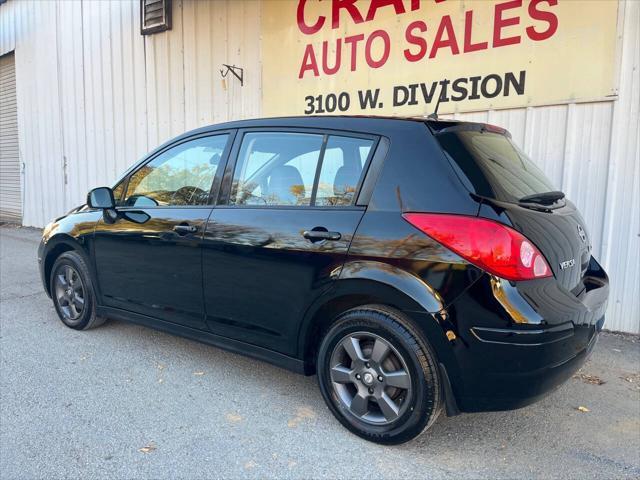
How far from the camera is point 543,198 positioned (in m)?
2.77

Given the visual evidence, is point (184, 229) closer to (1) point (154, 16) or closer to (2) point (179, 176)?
(2) point (179, 176)

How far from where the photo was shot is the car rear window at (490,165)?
2514 millimetres

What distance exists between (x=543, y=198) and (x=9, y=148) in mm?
13589

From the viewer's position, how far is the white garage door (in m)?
12.3

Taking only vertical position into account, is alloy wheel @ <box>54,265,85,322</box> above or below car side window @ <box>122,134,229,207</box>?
below

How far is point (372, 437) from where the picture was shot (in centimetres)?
273

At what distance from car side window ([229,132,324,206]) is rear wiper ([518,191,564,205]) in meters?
1.19

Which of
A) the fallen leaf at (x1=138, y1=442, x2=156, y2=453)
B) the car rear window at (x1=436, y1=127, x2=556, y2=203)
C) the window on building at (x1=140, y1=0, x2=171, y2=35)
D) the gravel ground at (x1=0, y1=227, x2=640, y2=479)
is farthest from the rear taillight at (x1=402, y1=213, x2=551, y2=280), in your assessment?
the window on building at (x1=140, y1=0, x2=171, y2=35)

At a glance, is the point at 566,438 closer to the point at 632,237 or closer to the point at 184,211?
the point at 632,237

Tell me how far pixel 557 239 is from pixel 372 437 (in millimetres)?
1436

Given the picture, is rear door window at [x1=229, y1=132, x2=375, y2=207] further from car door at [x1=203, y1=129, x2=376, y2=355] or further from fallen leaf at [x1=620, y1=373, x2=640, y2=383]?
fallen leaf at [x1=620, y1=373, x2=640, y2=383]

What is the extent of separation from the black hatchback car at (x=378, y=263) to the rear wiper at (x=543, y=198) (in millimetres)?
12

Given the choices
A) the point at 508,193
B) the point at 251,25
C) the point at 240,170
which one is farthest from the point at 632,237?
the point at 251,25

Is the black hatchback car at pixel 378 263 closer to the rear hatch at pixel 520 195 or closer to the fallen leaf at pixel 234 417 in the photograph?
the rear hatch at pixel 520 195
